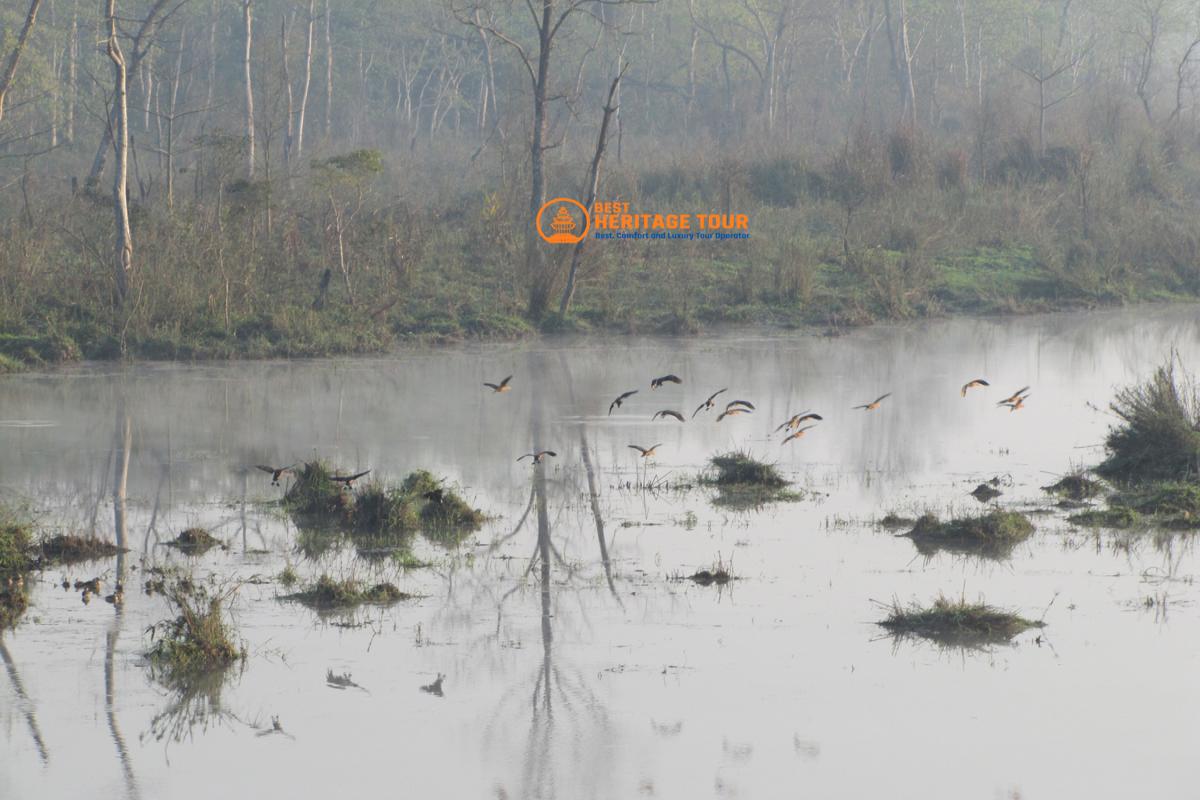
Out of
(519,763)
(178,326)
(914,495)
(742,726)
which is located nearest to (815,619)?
(742,726)

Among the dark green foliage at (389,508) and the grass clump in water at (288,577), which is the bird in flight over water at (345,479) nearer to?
the dark green foliage at (389,508)

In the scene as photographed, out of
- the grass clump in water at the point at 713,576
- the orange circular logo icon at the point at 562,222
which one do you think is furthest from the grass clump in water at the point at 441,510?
the orange circular logo icon at the point at 562,222

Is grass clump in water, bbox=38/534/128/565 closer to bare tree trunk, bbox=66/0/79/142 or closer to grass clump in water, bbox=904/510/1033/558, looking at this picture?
grass clump in water, bbox=904/510/1033/558

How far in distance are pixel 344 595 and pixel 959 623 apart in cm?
309

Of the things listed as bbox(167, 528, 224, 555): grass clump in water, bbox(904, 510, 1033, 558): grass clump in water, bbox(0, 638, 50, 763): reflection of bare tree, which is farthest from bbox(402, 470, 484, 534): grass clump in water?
bbox(0, 638, 50, 763): reflection of bare tree

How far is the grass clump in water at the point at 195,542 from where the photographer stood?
8316 millimetres

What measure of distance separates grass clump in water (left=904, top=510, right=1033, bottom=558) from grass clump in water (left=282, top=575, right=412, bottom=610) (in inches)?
127

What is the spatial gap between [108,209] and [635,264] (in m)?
7.77

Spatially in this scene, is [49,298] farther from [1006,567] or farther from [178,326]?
[1006,567]

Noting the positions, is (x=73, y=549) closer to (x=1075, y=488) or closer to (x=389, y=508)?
(x=389, y=508)

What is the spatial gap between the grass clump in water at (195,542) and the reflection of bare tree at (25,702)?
169cm

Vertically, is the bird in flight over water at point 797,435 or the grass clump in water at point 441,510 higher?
the bird in flight over water at point 797,435

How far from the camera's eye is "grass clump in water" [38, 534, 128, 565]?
8.08 metres

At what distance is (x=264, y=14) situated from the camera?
55000 millimetres
